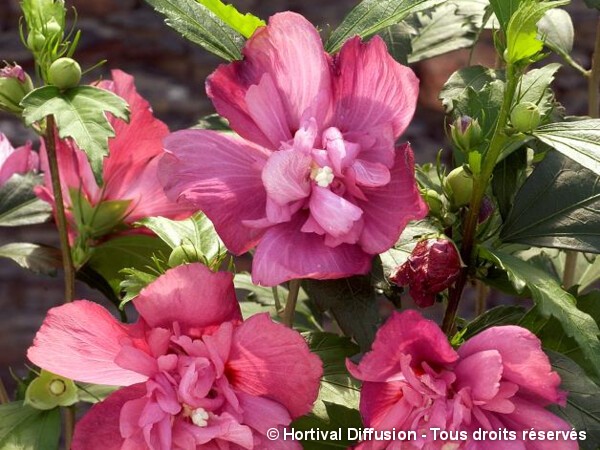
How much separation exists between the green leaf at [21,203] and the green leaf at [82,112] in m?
0.17

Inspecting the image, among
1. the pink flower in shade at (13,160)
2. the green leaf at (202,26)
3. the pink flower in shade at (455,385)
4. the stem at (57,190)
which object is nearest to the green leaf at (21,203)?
the pink flower in shade at (13,160)

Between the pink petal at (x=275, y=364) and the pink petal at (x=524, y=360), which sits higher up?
the pink petal at (x=524, y=360)

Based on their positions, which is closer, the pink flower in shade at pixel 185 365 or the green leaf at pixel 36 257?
the pink flower in shade at pixel 185 365

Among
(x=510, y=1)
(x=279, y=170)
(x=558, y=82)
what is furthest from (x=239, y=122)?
(x=558, y=82)

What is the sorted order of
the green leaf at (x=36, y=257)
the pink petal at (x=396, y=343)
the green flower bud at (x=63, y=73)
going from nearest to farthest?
the pink petal at (x=396, y=343) < the green flower bud at (x=63, y=73) < the green leaf at (x=36, y=257)

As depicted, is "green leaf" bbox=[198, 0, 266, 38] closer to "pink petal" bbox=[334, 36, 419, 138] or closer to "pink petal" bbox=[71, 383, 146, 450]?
"pink petal" bbox=[334, 36, 419, 138]

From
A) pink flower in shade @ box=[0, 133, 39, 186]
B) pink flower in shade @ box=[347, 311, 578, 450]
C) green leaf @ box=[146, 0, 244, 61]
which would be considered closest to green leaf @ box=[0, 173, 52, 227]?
pink flower in shade @ box=[0, 133, 39, 186]

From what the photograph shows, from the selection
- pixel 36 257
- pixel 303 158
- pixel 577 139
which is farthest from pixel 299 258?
pixel 36 257

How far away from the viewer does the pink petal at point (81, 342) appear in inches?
19.0

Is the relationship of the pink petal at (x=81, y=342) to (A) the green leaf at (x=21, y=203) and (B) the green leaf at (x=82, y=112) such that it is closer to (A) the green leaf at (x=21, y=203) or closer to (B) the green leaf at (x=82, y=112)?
(B) the green leaf at (x=82, y=112)

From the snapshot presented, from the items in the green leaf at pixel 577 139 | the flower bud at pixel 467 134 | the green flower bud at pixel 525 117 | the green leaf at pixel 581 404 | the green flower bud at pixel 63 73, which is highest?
the green flower bud at pixel 525 117

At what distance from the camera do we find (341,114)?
0.51m

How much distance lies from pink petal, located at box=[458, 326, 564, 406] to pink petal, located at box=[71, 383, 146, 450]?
0.16m

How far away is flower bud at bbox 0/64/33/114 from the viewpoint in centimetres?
59
